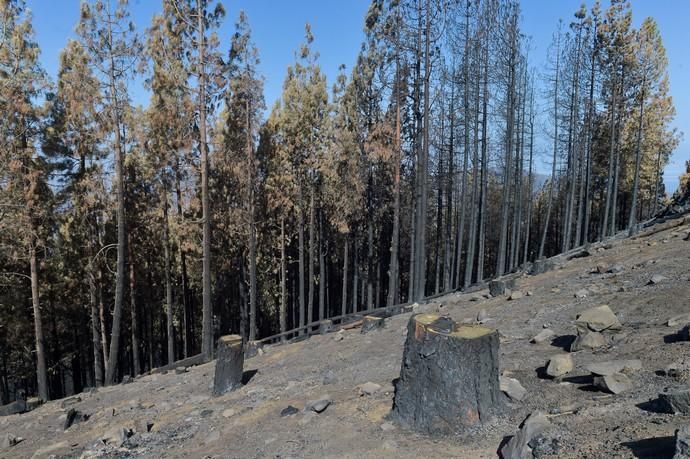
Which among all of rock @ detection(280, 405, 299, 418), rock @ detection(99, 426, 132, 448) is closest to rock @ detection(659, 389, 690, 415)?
rock @ detection(280, 405, 299, 418)

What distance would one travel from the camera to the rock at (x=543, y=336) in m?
7.01

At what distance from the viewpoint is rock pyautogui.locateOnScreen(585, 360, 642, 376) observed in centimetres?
479

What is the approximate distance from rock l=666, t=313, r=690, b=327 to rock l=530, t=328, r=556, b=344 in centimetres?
163

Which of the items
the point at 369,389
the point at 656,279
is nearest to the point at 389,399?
the point at 369,389

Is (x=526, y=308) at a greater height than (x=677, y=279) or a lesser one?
lesser

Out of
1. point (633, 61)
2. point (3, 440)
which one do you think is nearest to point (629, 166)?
point (633, 61)

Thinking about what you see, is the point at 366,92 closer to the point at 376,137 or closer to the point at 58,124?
the point at 376,137

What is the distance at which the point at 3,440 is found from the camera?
Result: 27.7ft

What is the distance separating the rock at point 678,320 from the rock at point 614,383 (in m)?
1.91

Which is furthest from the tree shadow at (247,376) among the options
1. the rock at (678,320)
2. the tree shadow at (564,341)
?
the rock at (678,320)

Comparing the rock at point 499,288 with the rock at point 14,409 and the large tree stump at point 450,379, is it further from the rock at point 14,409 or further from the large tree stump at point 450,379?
the rock at point 14,409

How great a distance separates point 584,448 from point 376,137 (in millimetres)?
14826

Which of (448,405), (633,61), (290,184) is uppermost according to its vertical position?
(633,61)

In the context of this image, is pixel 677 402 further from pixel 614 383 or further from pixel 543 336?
pixel 543 336
